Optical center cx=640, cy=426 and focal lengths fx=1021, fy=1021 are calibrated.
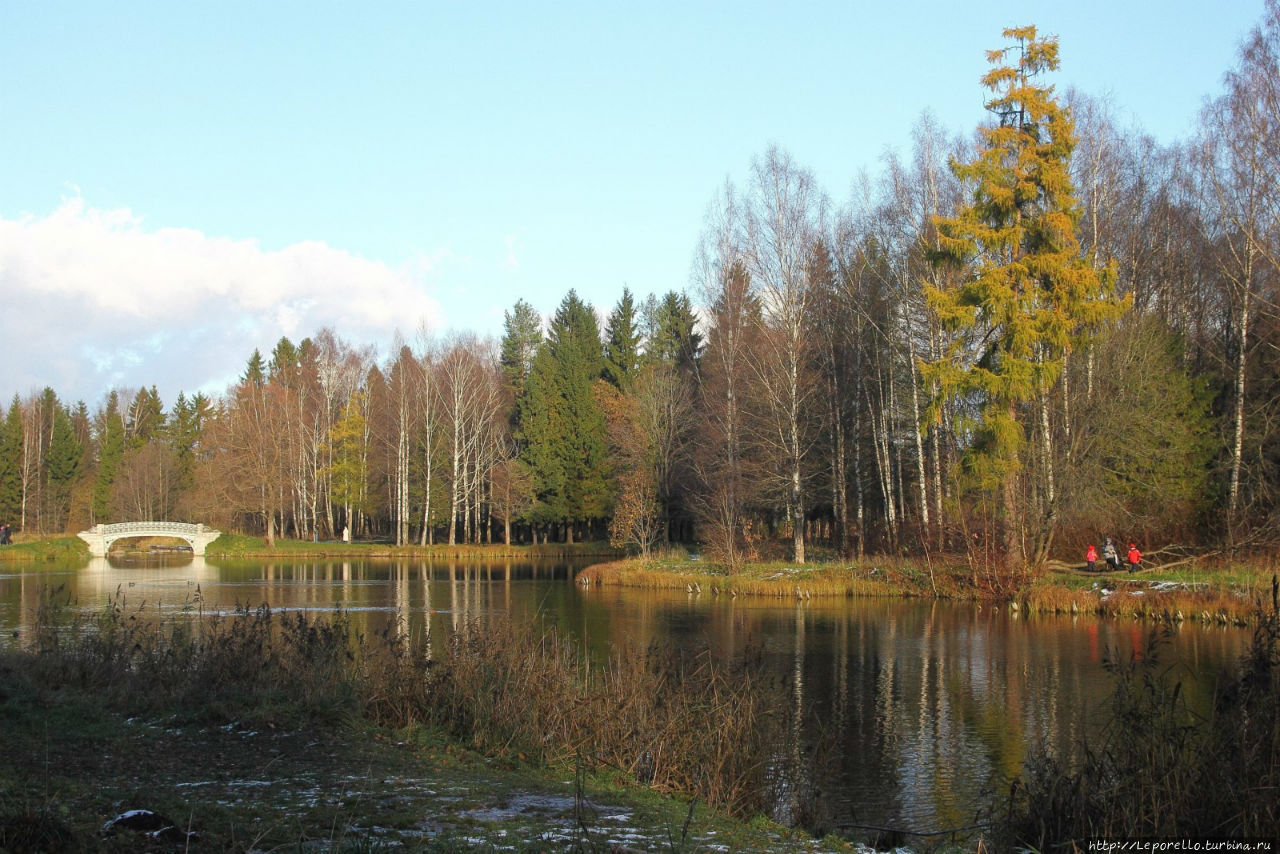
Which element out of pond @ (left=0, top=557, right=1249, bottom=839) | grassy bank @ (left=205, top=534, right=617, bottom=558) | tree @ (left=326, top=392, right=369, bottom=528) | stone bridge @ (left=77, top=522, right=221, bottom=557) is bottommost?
pond @ (left=0, top=557, right=1249, bottom=839)

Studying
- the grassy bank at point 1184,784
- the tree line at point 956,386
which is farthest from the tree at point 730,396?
the grassy bank at point 1184,784

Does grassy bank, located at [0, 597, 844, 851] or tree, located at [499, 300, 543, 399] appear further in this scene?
tree, located at [499, 300, 543, 399]

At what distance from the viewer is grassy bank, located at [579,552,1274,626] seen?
22.1 meters

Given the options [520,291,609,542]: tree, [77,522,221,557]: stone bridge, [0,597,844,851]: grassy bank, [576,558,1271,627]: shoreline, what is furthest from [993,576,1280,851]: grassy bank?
[77,522,221,557]: stone bridge

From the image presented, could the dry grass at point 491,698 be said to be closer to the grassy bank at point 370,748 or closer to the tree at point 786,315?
the grassy bank at point 370,748

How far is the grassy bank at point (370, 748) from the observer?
5480 millimetres

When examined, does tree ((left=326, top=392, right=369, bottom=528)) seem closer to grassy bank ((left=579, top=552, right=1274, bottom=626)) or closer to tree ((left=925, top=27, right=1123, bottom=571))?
grassy bank ((left=579, top=552, right=1274, bottom=626))

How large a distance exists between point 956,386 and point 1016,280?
332 cm

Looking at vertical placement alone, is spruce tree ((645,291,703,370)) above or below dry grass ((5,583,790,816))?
above

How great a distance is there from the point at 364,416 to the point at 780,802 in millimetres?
55043

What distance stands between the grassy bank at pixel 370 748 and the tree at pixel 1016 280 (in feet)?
59.5

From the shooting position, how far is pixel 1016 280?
90.6ft

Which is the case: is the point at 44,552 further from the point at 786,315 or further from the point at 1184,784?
the point at 1184,784

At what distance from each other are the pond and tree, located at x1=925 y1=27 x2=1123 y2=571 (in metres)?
4.62
